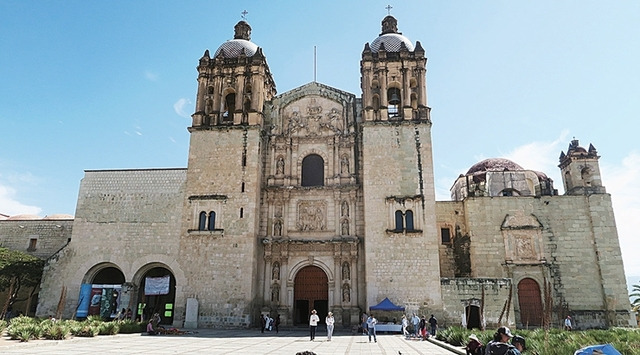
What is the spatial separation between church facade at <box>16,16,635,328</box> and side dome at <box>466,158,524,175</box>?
3.96 meters

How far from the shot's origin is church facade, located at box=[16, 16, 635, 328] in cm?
2312

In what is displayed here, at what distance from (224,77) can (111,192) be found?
31.9 feet

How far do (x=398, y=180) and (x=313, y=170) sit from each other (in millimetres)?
5145

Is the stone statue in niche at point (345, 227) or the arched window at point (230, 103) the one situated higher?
the arched window at point (230, 103)

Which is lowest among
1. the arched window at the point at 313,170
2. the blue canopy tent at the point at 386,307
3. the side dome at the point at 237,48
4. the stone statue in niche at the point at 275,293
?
the blue canopy tent at the point at 386,307

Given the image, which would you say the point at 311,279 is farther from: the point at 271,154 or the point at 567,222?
the point at 567,222

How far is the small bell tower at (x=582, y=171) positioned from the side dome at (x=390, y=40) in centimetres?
1206

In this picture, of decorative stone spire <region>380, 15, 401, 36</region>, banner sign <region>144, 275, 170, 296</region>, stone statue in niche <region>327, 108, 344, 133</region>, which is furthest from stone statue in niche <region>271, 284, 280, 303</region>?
decorative stone spire <region>380, 15, 401, 36</region>

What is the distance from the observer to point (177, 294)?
23547 millimetres

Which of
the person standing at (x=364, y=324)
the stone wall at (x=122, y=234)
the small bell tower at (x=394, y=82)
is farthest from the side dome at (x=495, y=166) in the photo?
the stone wall at (x=122, y=234)

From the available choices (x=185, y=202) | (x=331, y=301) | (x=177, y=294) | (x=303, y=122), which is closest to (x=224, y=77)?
(x=303, y=122)

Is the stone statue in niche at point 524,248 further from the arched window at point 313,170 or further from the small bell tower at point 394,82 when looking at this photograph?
the arched window at point 313,170

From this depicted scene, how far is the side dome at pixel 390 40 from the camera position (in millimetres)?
27641

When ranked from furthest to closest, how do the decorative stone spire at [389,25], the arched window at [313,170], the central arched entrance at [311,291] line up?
the decorative stone spire at [389,25] → the arched window at [313,170] → the central arched entrance at [311,291]
